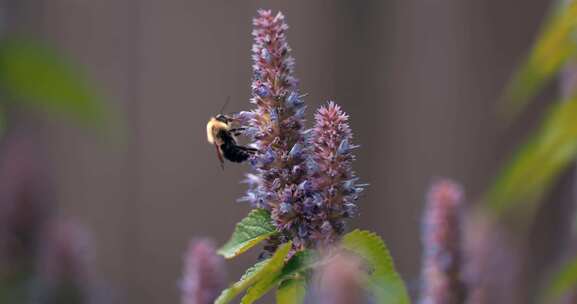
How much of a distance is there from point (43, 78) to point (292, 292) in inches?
73.4

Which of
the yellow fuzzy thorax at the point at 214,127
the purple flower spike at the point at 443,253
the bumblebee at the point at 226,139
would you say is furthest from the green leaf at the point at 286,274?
the yellow fuzzy thorax at the point at 214,127

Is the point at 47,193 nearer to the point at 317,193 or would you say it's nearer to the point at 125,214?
the point at 125,214

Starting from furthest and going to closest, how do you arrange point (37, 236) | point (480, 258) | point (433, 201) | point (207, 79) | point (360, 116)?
point (207, 79) < point (360, 116) < point (37, 236) < point (480, 258) < point (433, 201)

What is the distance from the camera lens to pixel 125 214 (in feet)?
24.2

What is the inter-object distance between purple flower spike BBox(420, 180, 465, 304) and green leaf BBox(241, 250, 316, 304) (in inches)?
25.3

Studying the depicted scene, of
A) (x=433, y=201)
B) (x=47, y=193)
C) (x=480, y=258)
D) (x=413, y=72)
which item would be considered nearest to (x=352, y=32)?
(x=413, y=72)

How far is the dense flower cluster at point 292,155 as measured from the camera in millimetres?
1571

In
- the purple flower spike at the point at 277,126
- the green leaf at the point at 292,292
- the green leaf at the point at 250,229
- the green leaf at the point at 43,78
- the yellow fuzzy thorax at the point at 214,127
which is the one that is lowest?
the green leaf at the point at 292,292

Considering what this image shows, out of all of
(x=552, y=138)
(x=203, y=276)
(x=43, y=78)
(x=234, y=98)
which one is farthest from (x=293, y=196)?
(x=234, y=98)

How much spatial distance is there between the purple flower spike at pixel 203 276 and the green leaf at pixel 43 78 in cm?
135

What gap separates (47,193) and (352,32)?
288cm

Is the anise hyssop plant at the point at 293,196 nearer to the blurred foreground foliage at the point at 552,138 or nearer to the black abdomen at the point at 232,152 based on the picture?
the blurred foreground foliage at the point at 552,138

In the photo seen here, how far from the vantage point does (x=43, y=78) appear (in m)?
3.22

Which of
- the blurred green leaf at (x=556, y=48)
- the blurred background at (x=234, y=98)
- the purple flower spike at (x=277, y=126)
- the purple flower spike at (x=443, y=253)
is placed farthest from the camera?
the blurred background at (x=234, y=98)
